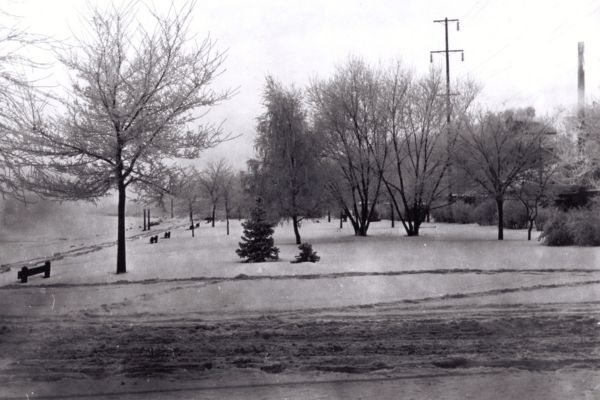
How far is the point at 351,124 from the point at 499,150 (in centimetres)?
833

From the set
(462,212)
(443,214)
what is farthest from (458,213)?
(443,214)

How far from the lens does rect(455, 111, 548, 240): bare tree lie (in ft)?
92.4

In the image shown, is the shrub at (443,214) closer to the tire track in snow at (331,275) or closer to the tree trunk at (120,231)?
the tire track in snow at (331,275)

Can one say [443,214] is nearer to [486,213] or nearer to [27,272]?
[486,213]

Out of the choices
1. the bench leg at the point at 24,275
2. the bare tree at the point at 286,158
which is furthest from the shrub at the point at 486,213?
the bench leg at the point at 24,275

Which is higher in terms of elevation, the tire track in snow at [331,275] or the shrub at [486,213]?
the shrub at [486,213]

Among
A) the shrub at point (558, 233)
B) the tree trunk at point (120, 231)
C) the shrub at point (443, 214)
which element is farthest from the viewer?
the shrub at point (443, 214)

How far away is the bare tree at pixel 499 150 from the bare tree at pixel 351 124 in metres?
4.86

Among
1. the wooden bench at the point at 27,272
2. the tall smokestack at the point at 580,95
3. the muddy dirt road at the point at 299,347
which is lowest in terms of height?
the muddy dirt road at the point at 299,347

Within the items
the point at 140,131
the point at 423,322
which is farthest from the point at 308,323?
the point at 140,131

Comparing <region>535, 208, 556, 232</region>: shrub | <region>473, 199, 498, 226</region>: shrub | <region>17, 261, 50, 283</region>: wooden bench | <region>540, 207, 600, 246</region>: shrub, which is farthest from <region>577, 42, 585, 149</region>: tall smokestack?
<region>17, 261, 50, 283</region>: wooden bench

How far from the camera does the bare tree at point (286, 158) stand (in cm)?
2923

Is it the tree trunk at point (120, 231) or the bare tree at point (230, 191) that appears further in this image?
the bare tree at point (230, 191)

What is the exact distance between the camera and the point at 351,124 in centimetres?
3234
